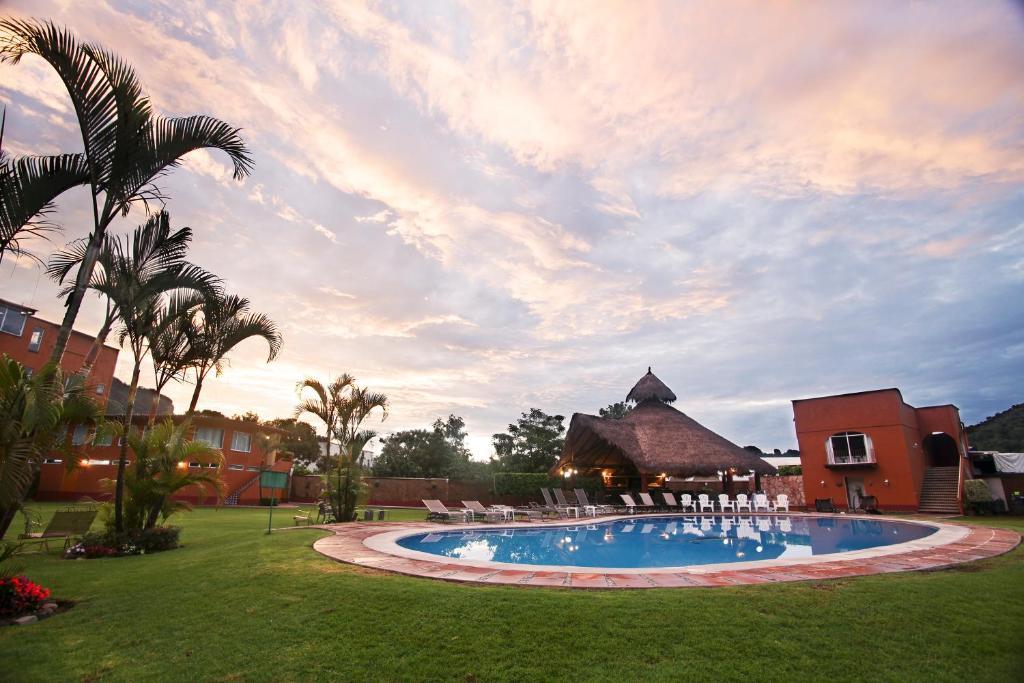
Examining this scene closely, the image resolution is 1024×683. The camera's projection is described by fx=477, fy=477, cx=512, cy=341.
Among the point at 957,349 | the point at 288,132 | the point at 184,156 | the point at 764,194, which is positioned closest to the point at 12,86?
the point at 184,156

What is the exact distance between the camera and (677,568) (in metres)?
7.05

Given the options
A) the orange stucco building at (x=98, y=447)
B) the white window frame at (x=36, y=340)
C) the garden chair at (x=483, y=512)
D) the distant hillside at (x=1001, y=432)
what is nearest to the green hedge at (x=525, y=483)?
the garden chair at (x=483, y=512)

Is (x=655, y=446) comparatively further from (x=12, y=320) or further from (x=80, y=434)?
(x=12, y=320)

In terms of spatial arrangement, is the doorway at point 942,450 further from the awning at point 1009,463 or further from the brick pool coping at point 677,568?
the brick pool coping at point 677,568

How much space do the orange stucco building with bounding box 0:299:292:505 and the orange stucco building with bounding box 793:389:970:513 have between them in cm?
2613

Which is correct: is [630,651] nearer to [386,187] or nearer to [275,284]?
[386,187]

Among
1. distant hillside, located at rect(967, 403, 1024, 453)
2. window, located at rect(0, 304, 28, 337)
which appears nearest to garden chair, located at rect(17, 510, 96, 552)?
window, located at rect(0, 304, 28, 337)

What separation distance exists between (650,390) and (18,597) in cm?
2912

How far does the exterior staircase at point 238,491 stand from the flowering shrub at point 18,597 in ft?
59.0

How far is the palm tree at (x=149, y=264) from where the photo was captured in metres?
7.14

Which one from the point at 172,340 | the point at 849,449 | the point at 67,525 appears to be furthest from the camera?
the point at 849,449

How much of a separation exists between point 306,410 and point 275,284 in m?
4.01

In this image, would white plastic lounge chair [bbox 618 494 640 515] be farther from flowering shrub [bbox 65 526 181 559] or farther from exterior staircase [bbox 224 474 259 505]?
flowering shrub [bbox 65 526 181 559]

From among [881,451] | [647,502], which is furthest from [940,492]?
[647,502]
